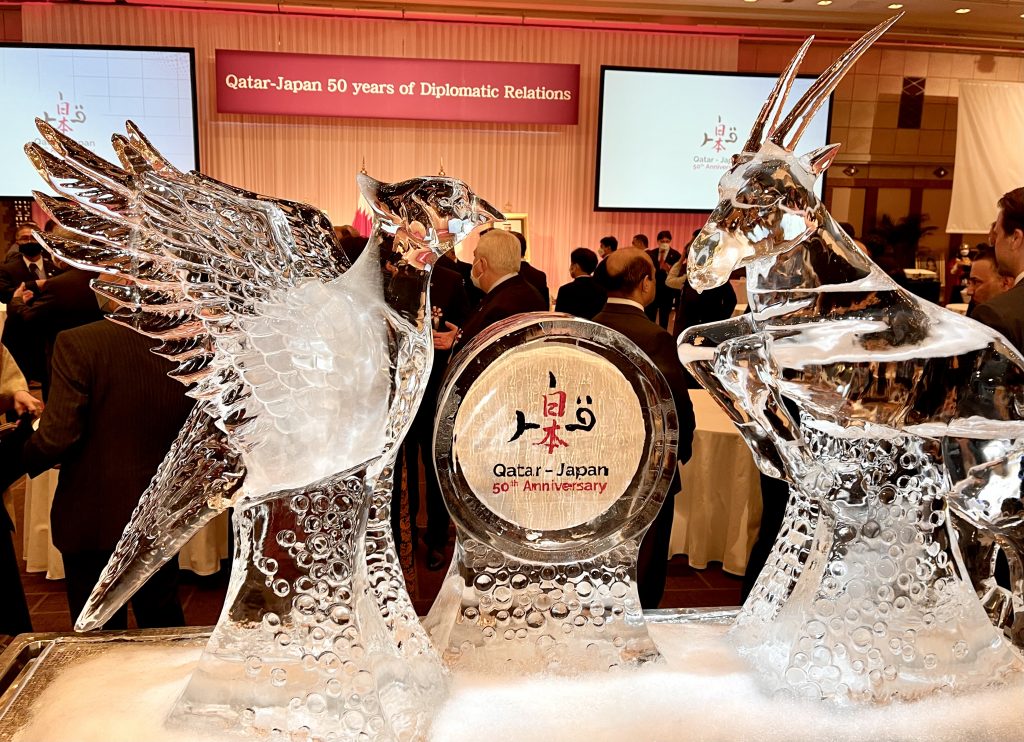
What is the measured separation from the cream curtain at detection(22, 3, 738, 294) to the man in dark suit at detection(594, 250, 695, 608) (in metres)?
5.51

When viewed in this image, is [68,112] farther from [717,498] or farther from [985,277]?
[985,277]

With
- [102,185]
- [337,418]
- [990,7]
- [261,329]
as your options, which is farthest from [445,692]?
[990,7]

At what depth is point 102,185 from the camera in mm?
814

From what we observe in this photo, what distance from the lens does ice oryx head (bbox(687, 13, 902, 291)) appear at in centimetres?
97

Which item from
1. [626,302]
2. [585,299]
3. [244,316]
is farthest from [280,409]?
[585,299]

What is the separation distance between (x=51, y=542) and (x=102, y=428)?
1.14 meters

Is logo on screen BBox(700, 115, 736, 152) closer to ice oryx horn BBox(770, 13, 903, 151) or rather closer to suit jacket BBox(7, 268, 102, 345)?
suit jacket BBox(7, 268, 102, 345)

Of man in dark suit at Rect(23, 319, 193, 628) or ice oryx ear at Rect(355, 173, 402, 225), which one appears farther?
man in dark suit at Rect(23, 319, 193, 628)

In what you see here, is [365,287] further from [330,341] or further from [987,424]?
[987,424]

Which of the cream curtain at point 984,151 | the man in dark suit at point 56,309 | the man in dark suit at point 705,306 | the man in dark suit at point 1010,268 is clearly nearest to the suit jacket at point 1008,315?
the man in dark suit at point 1010,268

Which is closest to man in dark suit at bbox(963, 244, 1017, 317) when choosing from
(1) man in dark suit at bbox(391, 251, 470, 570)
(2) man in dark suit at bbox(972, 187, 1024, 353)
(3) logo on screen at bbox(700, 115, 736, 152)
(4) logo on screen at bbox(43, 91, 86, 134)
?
(2) man in dark suit at bbox(972, 187, 1024, 353)

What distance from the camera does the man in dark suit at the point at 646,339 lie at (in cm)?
218

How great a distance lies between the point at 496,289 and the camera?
2.85 m

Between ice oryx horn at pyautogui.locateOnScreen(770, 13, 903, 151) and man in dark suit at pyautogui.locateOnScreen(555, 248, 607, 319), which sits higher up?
ice oryx horn at pyautogui.locateOnScreen(770, 13, 903, 151)
